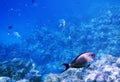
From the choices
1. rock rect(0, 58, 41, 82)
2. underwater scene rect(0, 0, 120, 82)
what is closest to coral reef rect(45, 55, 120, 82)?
underwater scene rect(0, 0, 120, 82)

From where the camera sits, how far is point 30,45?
73.3ft

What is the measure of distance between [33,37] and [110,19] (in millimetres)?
9014

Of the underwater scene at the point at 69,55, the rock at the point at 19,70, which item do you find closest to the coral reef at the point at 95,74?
the underwater scene at the point at 69,55

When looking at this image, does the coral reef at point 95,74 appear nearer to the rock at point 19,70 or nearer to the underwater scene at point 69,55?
the underwater scene at point 69,55

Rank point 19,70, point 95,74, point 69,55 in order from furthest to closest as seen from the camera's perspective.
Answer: point 69,55 → point 19,70 → point 95,74

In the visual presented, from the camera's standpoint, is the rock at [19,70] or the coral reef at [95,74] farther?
the rock at [19,70]

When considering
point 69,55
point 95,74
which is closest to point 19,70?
point 95,74

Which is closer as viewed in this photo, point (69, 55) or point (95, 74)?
point (95, 74)

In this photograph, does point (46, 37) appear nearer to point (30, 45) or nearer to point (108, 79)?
point (30, 45)

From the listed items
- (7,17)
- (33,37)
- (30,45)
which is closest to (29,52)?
(30,45)

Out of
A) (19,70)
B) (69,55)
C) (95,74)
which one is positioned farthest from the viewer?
(69,55)

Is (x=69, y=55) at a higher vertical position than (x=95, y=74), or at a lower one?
higher

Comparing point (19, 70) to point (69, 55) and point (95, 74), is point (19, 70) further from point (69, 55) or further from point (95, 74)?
point (69, 55)

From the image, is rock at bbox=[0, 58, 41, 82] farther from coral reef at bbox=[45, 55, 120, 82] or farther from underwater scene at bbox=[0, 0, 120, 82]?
coral reef at bbox=[45, 55, 120, 82]
